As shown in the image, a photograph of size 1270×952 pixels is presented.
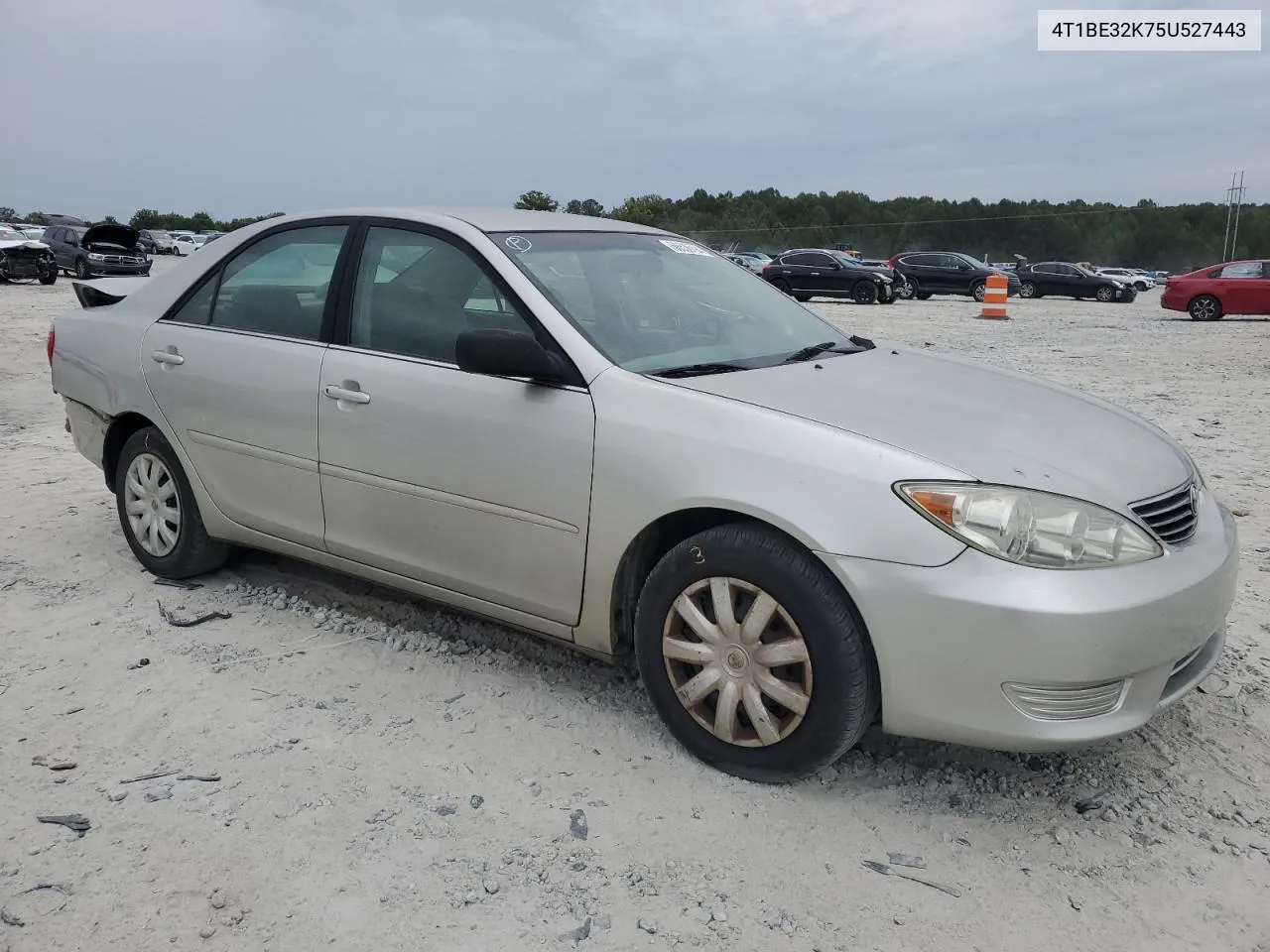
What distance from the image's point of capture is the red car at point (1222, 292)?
22.1m

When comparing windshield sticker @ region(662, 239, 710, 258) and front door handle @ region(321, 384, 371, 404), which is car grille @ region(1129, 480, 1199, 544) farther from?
front door handle @ region(321, 384, 371, 404)

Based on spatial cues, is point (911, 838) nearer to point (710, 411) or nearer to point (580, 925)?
point (580, 925)

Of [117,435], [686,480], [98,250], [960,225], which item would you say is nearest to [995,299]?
Answer: [117,435]

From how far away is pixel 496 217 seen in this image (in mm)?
3857

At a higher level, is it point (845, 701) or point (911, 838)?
point (845, 701)

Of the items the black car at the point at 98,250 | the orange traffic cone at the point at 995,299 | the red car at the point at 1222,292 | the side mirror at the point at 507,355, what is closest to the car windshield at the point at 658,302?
the side mirror at the point at 507,355

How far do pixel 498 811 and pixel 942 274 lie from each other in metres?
29.9

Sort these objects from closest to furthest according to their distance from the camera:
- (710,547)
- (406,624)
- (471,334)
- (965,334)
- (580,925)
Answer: (580,925) → (710,547) → (471,334) → (406,624) → (965,334)

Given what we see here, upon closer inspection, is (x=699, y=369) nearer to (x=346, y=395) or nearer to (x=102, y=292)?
(x=346, y=395)

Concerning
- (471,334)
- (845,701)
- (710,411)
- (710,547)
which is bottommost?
(845,701)

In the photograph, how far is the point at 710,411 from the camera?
2916mm

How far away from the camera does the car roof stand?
12.2ft

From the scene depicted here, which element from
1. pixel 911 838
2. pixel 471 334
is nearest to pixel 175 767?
pixel 471 334

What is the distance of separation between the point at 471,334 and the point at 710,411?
2.46ft
